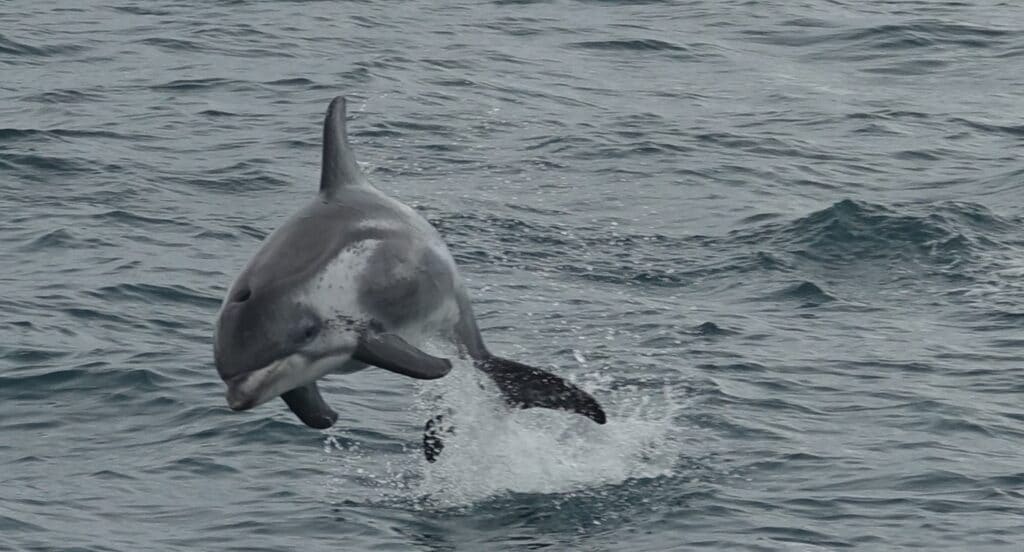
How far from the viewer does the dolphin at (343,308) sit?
29.9ft

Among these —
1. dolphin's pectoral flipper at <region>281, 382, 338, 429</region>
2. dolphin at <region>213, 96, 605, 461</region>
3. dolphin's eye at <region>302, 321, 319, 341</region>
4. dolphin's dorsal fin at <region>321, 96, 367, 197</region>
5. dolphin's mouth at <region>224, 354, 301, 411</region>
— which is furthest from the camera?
dolphin's dorsal fin at <region>321, 96, 367, 197</region>

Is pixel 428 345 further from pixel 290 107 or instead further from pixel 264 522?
pixel 290 107

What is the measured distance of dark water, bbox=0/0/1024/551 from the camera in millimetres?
12984

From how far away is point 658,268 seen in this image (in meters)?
18.8

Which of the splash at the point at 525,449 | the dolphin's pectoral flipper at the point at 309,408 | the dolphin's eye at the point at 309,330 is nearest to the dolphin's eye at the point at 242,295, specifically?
the dolphin's eye at the point at 309,330

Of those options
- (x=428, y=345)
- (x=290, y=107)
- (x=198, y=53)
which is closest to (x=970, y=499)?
(x=428, y=345)

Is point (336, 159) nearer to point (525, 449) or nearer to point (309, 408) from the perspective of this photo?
point (309, 408)

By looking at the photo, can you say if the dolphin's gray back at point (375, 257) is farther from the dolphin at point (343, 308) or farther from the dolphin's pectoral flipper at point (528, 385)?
the dolphin's pectoral flipper at point (528, 385)

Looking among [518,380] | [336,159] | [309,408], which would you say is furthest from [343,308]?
[518,380]

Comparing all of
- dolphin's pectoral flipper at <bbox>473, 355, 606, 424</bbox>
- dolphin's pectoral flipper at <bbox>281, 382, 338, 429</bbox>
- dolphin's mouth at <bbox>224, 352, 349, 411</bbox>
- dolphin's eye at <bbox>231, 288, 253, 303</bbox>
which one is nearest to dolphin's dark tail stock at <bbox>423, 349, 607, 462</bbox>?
dolphin's pectoral flipper at <bbox>473, 355, 606, 424</bbox>

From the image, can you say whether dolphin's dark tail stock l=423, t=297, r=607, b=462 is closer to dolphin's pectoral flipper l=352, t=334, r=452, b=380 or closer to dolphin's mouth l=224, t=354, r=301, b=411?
dolphin's pectoral flipper l=352, t=334, r=452, b=380

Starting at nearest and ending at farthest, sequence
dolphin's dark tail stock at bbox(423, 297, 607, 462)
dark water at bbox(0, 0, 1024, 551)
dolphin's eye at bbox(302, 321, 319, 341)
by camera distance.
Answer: dolphin's eye at bbox(302, 321, 319, 341)
dolphin's dark tail stock at bbox(423, 297, 607, 462)
dark water at bbox(0, 0, 1024, 551)

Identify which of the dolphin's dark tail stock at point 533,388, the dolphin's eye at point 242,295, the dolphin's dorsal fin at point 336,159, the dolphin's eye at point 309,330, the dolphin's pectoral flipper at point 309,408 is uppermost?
the dolphin's dorsal fin at point 336,159

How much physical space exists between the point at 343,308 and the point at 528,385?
5.35ft
